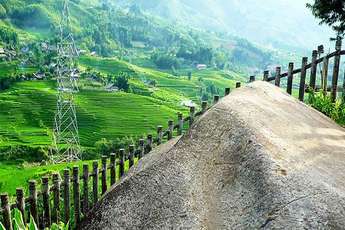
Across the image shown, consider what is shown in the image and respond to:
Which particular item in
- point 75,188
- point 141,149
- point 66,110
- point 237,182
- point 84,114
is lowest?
point 84,114

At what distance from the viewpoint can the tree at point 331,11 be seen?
41.9 feet

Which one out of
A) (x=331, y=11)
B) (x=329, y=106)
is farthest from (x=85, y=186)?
(x=331, y=11)

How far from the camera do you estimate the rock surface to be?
4770 millimetres

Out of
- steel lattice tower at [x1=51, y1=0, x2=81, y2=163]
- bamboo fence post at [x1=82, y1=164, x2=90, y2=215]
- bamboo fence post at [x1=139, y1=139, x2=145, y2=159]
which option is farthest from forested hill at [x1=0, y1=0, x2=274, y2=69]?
bamboo fence post at [x1=82, y1=164, x2=90, y2=215]

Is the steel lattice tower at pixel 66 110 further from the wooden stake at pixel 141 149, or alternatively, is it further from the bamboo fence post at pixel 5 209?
the bamboo fence post at pixel 5 209

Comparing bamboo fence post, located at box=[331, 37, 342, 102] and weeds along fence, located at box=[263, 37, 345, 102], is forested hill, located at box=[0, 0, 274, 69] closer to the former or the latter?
weeds along fence, located at box=[263, 37, 345, 102]

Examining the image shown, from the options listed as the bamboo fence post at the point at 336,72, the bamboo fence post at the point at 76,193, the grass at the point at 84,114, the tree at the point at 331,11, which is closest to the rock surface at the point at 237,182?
the bamboo fence post at the point at 76,193

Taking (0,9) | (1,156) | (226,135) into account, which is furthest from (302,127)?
(0,9)

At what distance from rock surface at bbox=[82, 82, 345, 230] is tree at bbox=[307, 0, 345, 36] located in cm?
698

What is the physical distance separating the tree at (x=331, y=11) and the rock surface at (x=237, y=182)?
6979 millimetres

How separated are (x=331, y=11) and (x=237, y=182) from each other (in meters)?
9.12

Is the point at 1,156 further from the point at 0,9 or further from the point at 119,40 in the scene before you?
the point at 119,40

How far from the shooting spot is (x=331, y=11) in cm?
1306

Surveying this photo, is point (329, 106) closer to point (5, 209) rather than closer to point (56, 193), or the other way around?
point (56, 193)
